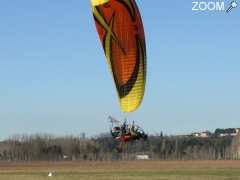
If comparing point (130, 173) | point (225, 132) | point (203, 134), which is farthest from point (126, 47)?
point (225, 132)

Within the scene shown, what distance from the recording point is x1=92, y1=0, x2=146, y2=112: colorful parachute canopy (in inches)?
1133

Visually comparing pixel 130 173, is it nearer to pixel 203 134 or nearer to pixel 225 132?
pixel 203 134

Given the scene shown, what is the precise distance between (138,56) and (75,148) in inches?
4601

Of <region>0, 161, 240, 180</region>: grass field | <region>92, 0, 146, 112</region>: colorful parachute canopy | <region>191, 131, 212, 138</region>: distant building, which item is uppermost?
<region>191, 131, 212, 138</region>: distant building

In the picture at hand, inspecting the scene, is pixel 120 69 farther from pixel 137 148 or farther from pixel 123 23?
pixel 137 148

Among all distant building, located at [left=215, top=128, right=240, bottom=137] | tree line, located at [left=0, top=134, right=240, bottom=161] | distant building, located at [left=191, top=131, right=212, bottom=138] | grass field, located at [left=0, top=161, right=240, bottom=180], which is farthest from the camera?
distant building, located at [left=215, top=128, right=240, bottom=137]

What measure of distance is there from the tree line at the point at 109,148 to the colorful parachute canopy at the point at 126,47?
3525 inches

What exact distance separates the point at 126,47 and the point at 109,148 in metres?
99.0

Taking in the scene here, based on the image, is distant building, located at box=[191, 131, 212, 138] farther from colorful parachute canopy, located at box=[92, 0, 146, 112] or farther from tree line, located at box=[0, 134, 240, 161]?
colorful parachute canopy, located at box=[92, 0, 146, 112]

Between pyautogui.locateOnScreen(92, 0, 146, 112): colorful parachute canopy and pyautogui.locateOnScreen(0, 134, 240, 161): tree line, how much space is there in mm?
89542

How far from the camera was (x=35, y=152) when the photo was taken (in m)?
146

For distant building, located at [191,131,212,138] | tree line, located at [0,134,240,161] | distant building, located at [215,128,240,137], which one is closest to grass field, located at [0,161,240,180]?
tree line, located at [0,134,240,161]

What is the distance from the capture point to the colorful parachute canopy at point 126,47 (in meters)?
28.8

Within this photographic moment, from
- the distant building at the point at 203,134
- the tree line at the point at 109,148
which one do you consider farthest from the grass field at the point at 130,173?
the distant building at the point at 203,134
